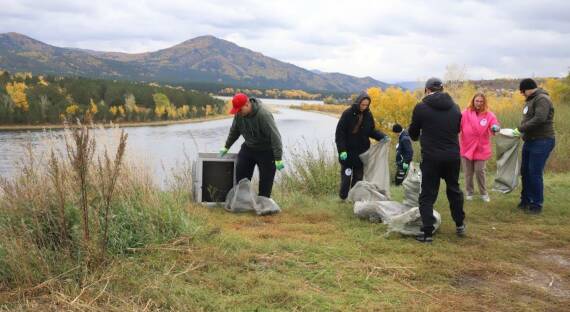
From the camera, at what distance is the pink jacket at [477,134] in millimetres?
7383

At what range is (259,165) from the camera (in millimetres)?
6953

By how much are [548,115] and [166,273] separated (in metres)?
5.34

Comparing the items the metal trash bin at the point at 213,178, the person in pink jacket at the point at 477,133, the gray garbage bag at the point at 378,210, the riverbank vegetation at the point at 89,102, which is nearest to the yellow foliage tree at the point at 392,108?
the person in pink jacket at the point at 477,133

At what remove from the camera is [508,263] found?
478 centimetres

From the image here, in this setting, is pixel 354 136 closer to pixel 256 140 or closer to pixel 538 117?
pixel 256 140

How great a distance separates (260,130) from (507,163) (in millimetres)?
Answer: 4058

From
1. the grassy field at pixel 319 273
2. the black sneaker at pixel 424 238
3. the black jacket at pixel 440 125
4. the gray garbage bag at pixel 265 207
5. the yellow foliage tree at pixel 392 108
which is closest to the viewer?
the grassy field at pixel 319 273

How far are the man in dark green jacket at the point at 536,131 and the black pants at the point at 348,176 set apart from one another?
2.31 metres

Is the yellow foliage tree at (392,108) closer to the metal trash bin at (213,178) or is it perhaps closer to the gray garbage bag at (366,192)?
the gray garbage bag at (366,192)

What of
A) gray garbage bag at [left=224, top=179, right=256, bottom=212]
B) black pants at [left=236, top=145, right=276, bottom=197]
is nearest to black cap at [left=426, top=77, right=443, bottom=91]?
black pants at [left=236, top=145, right=276, bottom=197]

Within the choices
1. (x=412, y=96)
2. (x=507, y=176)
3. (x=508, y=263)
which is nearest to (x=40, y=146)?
(x=508, y=263)

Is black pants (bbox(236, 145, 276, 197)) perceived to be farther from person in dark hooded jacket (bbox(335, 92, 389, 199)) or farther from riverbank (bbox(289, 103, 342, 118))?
riverbank (bbox(289, 103, 342, 118))

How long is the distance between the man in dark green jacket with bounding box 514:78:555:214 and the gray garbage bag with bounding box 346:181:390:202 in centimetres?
202

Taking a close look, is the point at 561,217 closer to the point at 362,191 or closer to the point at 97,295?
the point at 362,191
